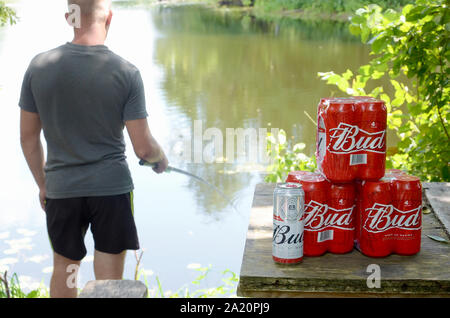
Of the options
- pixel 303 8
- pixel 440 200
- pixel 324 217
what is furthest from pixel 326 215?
pixel 303 8

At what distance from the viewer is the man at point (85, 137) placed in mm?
1764

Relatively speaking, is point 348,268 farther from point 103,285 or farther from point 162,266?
point 162,266

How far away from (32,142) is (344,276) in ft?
3.90

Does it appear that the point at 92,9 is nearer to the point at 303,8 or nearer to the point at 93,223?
the point at 93,223

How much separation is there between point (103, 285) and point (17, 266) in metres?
3.13

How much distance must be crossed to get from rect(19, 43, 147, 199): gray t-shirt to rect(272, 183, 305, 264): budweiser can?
756mm

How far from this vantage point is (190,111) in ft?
25.5

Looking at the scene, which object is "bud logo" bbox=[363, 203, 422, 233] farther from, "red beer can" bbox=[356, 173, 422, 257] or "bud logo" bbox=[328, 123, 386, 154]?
"bud logo" bbox=[328, 123, 386, 154]

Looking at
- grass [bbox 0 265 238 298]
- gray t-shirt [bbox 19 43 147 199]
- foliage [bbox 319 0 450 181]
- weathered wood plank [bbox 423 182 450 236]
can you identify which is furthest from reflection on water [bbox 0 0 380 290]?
weathered wood plank [bbox 423 182 450 236]

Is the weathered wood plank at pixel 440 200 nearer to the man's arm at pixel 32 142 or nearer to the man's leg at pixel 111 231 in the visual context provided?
the man's leg at pixel 111 231

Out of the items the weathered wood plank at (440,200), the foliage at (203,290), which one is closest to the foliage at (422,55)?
the weathered wood plank at (440,200)

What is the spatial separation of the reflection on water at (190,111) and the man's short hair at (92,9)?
2.02 meters

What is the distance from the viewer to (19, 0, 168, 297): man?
176cm

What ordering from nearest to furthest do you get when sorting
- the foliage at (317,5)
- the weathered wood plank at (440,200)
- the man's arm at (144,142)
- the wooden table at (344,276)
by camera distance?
the wooden table at (344,276), the weathered wood plank at (440,200), the man's arm at (144,142), the foliage at (317,5)
